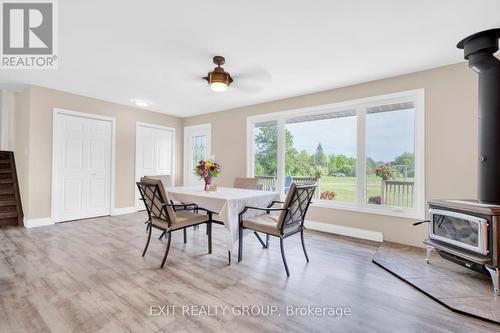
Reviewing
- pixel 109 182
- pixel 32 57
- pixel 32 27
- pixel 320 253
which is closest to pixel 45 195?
pixel 109 182

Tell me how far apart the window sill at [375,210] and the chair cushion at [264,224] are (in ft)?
5.33


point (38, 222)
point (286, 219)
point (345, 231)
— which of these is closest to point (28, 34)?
point (38, 222)

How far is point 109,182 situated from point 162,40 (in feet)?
12.3

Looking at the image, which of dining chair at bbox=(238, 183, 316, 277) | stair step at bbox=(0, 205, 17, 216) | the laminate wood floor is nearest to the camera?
the laminate wood floor

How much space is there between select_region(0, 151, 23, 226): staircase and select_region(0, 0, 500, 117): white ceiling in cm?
197

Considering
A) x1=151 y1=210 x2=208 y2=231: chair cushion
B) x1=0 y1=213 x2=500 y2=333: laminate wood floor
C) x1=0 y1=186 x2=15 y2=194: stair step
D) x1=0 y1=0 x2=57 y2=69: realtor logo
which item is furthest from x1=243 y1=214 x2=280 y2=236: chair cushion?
x1=0 y1=186 x2=15 y2=194: stair step

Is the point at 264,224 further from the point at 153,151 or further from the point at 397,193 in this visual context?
the point at 153,151

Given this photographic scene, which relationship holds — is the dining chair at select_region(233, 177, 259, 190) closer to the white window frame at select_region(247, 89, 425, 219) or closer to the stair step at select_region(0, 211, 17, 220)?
the white window frame at select_region(247, 89, 425, 219)

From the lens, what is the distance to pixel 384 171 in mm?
3684

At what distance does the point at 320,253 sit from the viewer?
120 inches

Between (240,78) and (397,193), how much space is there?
301 cm

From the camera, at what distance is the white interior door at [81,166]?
4.43m

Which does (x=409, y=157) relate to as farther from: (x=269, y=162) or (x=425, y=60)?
(x=269, y=162)

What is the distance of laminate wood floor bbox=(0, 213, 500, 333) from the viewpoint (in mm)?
1664
